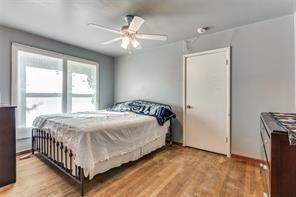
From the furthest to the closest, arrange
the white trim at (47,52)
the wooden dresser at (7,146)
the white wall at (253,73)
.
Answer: the white trim at (47,52), the white wall at (253,73), the wooden dresser at (7,146)

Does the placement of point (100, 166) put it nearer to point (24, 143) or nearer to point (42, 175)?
point (42, 175)

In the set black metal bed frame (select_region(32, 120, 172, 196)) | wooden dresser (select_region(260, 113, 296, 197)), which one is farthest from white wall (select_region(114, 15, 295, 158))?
black metal bed frame (select_region(32, 120, 172, 196))

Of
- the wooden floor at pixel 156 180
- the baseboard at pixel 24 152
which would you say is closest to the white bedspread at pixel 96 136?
the wooden floor at pixel 156 180

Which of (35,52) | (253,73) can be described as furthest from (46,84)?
(253,73)

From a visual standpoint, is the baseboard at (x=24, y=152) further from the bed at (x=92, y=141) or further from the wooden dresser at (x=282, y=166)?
the wooden dresser at (x=282, y=166)

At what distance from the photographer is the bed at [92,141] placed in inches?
74.0

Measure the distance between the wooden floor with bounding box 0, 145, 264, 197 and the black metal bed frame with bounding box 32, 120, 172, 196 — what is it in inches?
4.8

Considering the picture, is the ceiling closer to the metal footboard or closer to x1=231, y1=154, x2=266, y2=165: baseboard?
the metal footboard

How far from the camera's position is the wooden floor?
75.2 inches

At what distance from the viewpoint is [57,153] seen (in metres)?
2.35

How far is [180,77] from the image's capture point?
3.67 m

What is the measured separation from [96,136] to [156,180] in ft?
3.36

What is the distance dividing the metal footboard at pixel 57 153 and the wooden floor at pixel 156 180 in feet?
0.41

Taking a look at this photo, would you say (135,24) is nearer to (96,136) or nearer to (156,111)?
(96,136)
